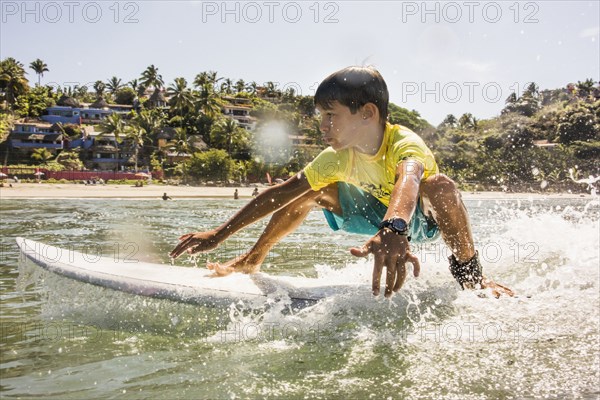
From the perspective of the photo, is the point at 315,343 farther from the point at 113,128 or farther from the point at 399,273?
the point at 113,128

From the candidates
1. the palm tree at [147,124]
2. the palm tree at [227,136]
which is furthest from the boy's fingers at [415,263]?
the palm tree at [147,124]

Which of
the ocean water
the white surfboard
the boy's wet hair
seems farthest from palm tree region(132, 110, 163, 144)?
the boy's wet hair

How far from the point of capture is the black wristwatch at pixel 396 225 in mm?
2045

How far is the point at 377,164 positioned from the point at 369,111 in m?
0.45

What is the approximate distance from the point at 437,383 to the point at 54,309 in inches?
99.7

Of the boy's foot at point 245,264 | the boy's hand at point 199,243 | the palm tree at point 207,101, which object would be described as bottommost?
the boy's foot at point 245,264

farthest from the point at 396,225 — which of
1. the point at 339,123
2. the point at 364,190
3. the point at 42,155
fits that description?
the point at 42,155

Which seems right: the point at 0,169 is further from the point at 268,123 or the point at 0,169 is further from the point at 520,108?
the point at 520,108

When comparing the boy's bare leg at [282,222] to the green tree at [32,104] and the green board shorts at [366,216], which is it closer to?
the green board shorts at [366,216]

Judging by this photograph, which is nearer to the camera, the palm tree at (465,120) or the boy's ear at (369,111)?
the boy's ear at (369,111)

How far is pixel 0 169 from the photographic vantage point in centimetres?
5162

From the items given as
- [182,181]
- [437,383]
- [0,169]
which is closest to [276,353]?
[437,383]

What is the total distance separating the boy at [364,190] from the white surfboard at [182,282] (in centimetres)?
24

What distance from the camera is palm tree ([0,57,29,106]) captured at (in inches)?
2576
